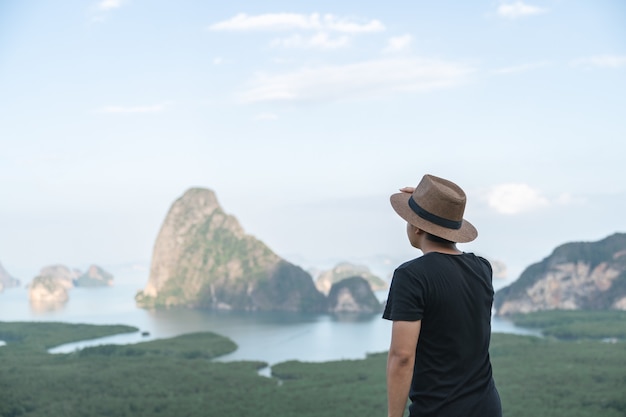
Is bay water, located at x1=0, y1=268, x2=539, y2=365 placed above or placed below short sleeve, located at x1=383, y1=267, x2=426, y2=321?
below

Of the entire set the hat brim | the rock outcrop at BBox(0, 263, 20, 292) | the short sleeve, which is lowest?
the short sleeve

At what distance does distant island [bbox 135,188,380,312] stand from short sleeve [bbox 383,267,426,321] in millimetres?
42697

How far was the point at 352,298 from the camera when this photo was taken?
1752 inches

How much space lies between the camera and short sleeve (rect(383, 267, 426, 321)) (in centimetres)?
178

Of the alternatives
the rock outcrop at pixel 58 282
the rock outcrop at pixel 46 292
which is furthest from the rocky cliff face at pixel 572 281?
the rock outcrop at pixel 46 292

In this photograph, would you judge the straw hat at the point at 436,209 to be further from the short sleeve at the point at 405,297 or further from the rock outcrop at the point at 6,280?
the rock outcrop at the point at 6,280

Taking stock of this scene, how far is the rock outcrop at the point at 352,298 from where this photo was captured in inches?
1745

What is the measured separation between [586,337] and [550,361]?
990 centimetres

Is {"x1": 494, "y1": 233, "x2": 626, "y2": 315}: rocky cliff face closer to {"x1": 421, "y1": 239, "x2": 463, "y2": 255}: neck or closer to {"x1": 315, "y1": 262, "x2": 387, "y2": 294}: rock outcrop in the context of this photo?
{"x1": 315, "y1": 262, "x2": 387, "y2": 294}: rock outcrop

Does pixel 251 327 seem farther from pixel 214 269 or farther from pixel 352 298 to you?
pixel 214 269

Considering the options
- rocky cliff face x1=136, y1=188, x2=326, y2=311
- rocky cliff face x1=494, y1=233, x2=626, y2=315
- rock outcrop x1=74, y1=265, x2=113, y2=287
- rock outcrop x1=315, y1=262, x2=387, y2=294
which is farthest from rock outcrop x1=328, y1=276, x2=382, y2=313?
rock outcrop x1=74, y1=265, x2=113, y2=287

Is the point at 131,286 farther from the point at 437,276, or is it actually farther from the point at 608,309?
the point at 437,276

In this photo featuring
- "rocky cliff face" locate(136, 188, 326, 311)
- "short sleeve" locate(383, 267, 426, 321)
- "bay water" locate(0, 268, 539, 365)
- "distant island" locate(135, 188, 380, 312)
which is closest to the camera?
"short sleeve" locate(383, 267, 426, 321)

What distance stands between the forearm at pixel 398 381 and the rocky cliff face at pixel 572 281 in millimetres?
42825
